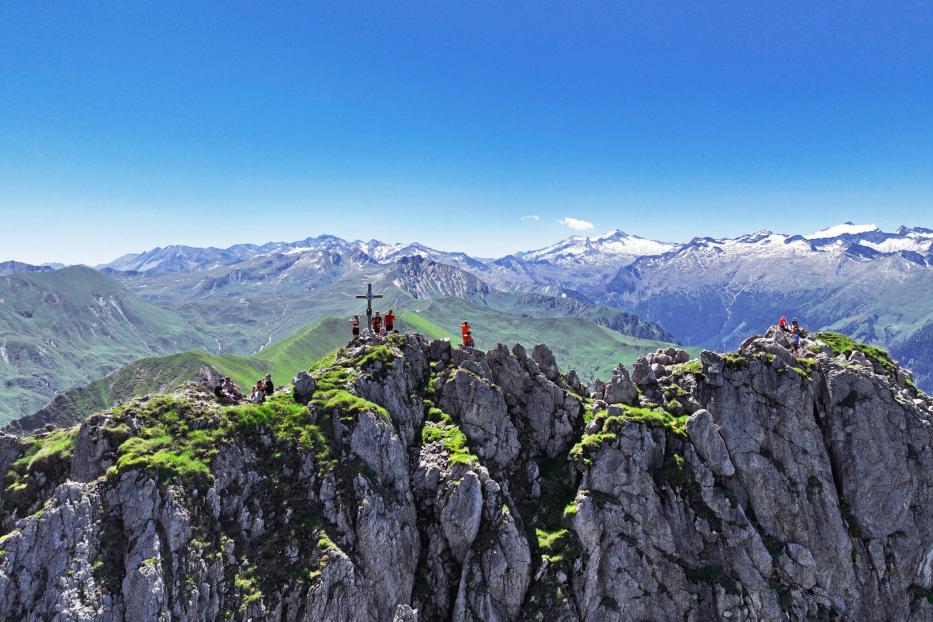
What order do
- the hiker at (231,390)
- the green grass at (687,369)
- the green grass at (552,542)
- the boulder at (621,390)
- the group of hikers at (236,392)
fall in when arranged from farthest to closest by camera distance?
the green grass at (687,369), the boulder at (621,390), the hiker at (231,390), the group of hikers at (236,392), the green grass at (552,542)

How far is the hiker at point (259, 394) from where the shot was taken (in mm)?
51094

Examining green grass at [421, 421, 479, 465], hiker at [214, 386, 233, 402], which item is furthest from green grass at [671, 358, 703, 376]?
hiker at [214, 386, 233, 402]

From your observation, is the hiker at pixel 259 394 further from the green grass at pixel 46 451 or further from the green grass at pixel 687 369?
the green grass at pixel 687 369

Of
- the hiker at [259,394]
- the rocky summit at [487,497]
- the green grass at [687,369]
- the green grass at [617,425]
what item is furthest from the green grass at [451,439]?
the green grass at [687,369]

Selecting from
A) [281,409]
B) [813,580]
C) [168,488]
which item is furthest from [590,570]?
[168,488]

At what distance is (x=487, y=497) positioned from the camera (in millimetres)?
47844

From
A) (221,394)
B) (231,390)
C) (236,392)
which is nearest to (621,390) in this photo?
(236,392)

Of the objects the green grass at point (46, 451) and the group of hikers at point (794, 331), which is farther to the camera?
the group of hikers at point (794, 331)

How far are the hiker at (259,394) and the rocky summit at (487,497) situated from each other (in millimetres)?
2251

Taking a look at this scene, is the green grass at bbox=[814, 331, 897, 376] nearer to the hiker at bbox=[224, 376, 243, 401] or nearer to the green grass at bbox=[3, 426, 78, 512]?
the hiker at bbox=[224, 376, 243, 401]

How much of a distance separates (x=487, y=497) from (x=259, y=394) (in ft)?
82.0

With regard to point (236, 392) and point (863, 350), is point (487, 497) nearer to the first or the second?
point (236, 392)

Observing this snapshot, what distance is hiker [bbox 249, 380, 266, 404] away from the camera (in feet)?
168

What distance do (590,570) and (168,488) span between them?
36.6 metres
